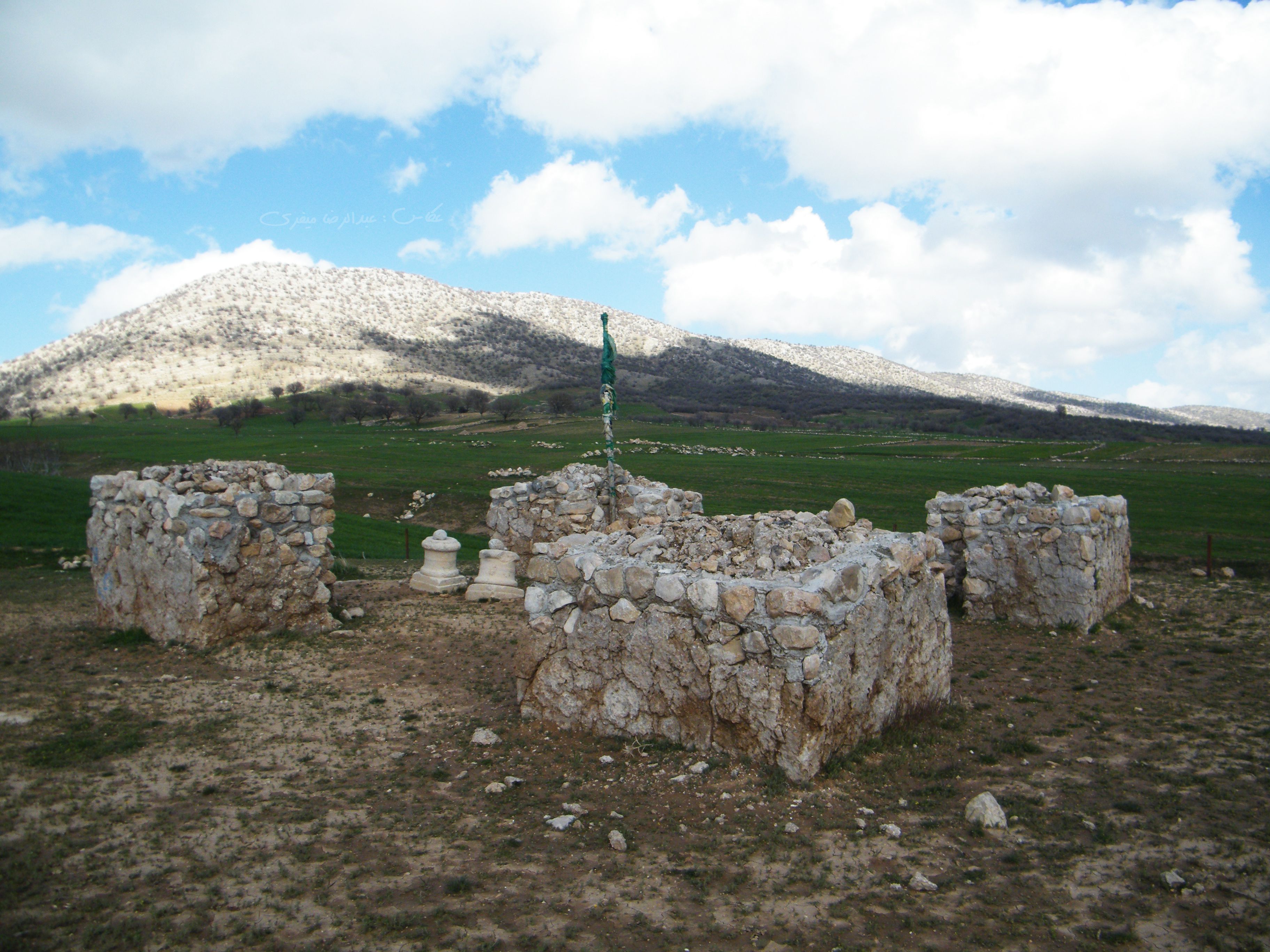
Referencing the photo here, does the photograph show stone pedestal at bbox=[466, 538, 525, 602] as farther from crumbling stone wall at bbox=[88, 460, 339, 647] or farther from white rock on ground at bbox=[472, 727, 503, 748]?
white rock on ground at bbox=[472, 727, 503, 748]

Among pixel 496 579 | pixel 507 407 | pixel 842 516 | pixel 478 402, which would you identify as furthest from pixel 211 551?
pixel 478 402

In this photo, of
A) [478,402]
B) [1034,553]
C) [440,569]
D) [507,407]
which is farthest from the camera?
[478,402]

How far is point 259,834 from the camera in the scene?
212 inches

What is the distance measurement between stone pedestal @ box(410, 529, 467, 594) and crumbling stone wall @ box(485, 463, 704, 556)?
206 cm

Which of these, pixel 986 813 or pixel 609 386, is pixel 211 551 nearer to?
pixel 609 386

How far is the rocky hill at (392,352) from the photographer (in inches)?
3610

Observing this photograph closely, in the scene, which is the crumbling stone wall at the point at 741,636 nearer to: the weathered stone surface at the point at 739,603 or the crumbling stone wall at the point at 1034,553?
the weathered stone surface at the point at 739,603

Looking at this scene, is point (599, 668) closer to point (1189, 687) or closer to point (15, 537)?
point (1189, 687)

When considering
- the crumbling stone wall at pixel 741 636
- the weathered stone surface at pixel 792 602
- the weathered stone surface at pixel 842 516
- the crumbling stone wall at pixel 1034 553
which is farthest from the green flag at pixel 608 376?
the weathered stone surface at pixel 792 602

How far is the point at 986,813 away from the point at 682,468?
119 ft

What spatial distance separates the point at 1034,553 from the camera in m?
12.1

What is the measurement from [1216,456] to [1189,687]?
54.6m

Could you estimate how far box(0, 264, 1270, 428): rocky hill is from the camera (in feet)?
301

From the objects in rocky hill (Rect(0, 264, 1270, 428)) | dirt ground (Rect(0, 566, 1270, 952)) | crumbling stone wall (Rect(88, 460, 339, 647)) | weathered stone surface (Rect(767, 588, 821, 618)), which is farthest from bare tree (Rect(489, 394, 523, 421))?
weathered stone surface (Rect(767, 588, 821, 618))
